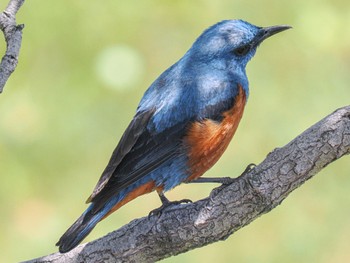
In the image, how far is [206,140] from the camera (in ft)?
17.7

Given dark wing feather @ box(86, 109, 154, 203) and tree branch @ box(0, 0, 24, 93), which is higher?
tree branch @ box(0, 0, 24, 93)

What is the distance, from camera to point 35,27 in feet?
29.6

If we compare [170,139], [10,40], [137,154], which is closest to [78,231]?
[137,154]

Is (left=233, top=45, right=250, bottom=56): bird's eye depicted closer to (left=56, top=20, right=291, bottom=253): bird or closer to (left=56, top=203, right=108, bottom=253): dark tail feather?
(left=56, top=20, right=291, bottom=253): bird

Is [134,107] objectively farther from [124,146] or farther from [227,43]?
[124,146]

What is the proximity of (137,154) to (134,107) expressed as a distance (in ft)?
9.44

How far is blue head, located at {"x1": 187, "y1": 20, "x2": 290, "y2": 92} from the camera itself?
581 cm

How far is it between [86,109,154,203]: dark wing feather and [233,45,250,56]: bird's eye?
0.79 m

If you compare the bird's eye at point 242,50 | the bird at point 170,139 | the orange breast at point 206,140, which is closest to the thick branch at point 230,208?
the bird at point 170,139

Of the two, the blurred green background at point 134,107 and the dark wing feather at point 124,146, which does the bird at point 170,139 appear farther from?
the blurred green background at point 134,107

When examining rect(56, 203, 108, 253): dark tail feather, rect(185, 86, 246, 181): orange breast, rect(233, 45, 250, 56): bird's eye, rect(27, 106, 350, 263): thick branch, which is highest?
rect(233, 45, 250, 56): bird's eye

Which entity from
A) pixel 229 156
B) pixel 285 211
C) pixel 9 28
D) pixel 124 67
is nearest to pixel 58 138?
pixel 124 67

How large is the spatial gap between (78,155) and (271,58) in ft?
6.76

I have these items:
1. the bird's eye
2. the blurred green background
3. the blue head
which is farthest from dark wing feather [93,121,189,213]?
the blurred green background
